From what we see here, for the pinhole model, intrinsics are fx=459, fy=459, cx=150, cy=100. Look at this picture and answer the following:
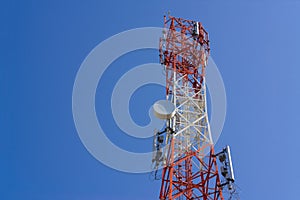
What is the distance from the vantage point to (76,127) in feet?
69.9

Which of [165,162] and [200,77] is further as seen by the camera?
[200,77]

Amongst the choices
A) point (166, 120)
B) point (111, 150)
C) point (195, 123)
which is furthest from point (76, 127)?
point (195, 123)

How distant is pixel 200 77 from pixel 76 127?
7634 millimetres

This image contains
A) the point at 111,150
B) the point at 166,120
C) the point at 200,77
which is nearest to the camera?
the point at 111,150

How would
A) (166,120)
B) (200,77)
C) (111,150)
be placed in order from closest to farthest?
(111,150) < (166,120) < (200,77)

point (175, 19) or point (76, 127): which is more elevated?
point (175, 19)

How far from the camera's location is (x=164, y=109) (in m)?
22.0

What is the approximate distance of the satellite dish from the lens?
2180cm

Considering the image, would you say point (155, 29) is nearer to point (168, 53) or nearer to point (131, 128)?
point (168, 53)

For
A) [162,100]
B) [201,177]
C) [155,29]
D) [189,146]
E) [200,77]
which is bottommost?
[201,177]

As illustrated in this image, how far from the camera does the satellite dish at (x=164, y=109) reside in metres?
21.8

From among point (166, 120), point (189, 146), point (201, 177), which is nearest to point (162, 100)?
point (166, 120)

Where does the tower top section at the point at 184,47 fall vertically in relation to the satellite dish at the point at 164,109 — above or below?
above

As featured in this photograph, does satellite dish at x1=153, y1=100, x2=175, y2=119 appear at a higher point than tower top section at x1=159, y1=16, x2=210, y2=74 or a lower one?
lower
